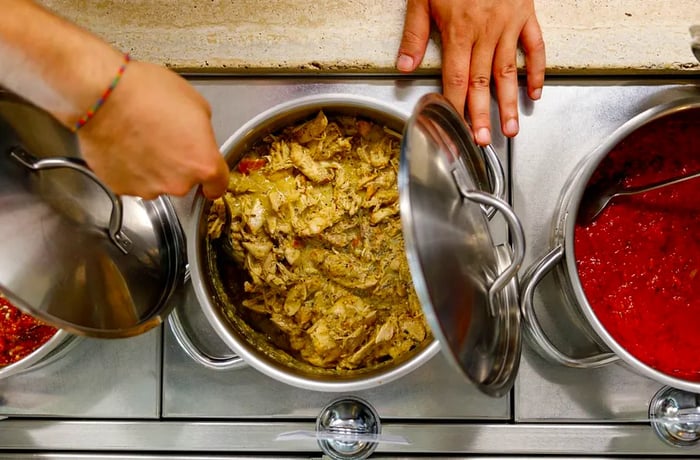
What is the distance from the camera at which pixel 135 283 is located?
45.9 inches

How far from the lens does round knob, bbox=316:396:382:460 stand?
1320mm

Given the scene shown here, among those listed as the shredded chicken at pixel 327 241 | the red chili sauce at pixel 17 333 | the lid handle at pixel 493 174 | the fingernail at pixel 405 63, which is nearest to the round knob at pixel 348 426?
the shredded chicken at pixel 327 241

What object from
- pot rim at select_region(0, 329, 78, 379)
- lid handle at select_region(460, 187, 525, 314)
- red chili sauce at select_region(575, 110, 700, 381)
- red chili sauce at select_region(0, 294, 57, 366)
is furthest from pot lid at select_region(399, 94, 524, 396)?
red chili sauce at select_region(0, 294, 57, 366)

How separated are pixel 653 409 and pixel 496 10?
3.07ft

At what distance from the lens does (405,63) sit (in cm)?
133

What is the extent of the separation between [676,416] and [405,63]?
3.20 feet

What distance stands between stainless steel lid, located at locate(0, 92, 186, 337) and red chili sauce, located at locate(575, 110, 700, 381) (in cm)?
88

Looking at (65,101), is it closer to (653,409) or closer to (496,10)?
(496,10)

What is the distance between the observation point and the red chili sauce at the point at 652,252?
1.25 metres

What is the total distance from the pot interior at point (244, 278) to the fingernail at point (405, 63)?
0.16 m

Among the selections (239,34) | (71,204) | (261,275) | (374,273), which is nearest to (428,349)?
Result: (374,273)

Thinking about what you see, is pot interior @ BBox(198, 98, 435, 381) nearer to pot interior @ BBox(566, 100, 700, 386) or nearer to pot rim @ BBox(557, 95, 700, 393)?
pot rim @ BBox(557, 95, 700, 393)

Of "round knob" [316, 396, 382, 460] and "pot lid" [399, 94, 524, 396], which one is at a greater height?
"pot lid" [399, 94, 524, 396]

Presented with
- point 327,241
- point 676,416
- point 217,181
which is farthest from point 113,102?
point 676,416
